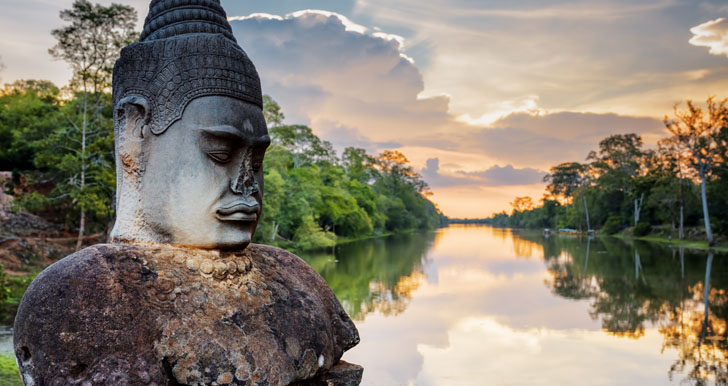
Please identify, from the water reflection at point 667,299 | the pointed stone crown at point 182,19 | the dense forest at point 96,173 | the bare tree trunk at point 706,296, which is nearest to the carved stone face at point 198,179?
the pointed stone crown at point 182,19

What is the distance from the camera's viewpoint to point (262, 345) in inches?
92.9

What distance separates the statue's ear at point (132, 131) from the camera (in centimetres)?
254

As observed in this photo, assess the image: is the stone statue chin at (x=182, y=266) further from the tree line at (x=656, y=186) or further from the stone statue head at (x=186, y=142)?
the tree line at (x=656, y=186)

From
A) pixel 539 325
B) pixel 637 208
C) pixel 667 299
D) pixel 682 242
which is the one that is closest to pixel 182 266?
pixel 539 325

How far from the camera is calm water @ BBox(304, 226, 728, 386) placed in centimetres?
878

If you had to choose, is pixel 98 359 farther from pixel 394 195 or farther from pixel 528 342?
pixel 394 195

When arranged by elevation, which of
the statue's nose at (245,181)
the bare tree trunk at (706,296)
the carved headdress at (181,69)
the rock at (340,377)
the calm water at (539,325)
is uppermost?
the carved headdress at (181,69)

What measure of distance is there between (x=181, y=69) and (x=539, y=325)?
38.1 ft

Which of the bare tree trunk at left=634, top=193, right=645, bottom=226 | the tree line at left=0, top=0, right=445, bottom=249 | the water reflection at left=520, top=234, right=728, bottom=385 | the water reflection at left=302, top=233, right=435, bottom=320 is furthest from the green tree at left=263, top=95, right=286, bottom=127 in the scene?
the bare tree trunk at left=634, top=193, right=645, bottom=226

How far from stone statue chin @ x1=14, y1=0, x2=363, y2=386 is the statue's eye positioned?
10 mm

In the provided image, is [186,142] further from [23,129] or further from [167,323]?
[23,129]

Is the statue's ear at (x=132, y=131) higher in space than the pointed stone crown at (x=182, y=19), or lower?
lower

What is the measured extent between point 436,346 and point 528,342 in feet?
6.84

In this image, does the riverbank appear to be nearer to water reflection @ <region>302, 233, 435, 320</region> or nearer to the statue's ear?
water reflection @ <region>302, 233, 435, 320</region>
